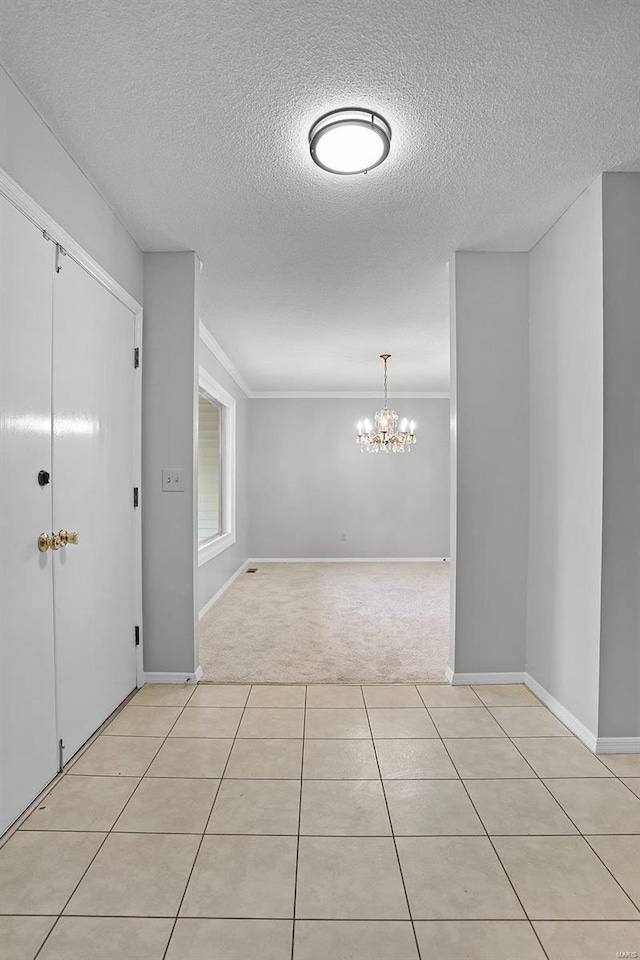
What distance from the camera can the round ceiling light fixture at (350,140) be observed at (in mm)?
2014

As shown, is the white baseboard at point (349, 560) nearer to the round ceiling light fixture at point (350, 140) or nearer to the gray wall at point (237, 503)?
the gray wall at point (237, 503)

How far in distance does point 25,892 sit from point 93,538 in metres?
1.34

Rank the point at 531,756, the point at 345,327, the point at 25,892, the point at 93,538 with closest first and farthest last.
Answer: the point at 25,892, the point at 531,756, the point at 93,538, the point at 345,327

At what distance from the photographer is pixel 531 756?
93.7 inches

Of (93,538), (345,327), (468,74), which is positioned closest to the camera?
(468,74)

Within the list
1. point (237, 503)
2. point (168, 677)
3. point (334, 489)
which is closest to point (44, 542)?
point (168, 677)

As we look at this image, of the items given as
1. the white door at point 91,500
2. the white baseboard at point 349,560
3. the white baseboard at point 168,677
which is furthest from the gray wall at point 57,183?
the white baseboard at point 349,560

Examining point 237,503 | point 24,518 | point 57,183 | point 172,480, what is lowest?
point 237,503

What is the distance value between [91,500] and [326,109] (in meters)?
1.86

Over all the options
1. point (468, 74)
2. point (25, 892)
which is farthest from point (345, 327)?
point (25, 892)

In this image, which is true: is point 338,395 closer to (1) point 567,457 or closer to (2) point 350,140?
(1) point 567,457

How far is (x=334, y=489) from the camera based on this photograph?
319 inches

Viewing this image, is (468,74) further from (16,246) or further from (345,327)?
(345,327)

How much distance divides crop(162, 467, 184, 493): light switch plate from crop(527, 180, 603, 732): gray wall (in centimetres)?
204
